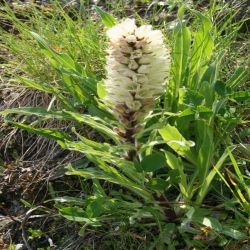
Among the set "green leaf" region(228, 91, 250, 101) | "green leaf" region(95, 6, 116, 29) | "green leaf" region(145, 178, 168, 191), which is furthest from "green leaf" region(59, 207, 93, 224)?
"green leaf" region(95, 6, 116, 29)

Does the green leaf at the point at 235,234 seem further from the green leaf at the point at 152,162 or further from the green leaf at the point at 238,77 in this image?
the green leaf at the point at 238,77

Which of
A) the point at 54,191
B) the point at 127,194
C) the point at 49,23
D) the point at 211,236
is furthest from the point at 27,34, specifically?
the point at 211,236

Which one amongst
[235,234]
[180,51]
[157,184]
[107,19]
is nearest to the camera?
[235,234]

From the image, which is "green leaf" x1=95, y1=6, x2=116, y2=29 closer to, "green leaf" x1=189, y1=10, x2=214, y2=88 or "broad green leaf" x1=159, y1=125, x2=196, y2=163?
"green leaf" x1=189, y1=10, x2=214, y2=88

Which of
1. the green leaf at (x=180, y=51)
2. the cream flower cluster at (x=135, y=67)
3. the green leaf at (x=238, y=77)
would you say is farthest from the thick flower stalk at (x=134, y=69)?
the green leaf at (x=238, y=77)

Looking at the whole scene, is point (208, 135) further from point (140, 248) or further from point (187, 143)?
point (140, 248)

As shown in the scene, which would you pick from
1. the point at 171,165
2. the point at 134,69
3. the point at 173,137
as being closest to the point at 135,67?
the point at 134,69

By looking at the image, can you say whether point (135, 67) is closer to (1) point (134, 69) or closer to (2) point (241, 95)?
(1) point (134, 69)

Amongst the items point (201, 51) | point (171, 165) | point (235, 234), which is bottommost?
point (235, 234)
